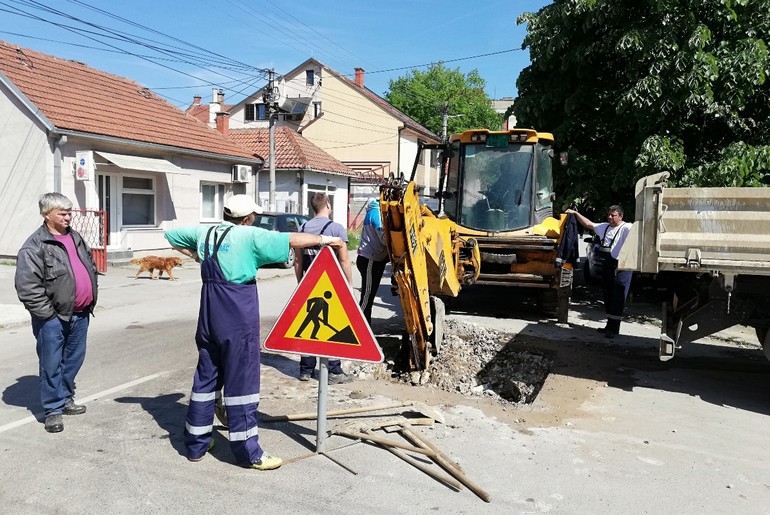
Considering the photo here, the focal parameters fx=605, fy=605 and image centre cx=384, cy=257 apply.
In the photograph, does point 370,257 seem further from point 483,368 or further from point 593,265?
point 593,265

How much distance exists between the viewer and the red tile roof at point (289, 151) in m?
26.9

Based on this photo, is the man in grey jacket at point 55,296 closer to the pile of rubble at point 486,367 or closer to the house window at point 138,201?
the pile of rubble at point 486,367

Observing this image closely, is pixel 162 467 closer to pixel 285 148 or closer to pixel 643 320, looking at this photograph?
pixel 643 320

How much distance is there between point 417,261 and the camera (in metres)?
5.41

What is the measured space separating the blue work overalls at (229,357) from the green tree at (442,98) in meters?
56.3

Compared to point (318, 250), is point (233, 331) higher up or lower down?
lower down

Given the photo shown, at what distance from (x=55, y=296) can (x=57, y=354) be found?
46 centimetres

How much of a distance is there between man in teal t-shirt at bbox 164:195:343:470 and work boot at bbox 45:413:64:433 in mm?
1227

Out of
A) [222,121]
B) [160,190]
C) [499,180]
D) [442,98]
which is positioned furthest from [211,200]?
[442,98]

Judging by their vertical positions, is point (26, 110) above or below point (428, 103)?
below

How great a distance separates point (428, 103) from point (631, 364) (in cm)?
5577

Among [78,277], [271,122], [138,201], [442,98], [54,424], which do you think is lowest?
[54,424]

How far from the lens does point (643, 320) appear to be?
10.0 m

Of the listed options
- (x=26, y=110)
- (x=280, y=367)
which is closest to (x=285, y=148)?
(x=26, y=110)
